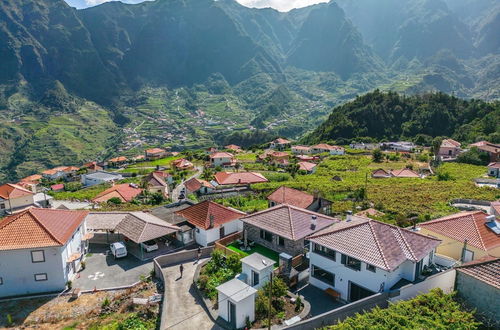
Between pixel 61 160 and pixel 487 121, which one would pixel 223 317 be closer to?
pixel 487 121

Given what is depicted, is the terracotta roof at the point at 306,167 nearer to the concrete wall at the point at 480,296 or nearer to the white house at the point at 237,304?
the concrete wall at the point at 480,296

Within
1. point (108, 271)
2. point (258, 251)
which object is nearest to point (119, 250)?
point (108, 271)

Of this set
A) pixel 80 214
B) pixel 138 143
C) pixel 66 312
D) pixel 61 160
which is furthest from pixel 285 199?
pixel 138 143

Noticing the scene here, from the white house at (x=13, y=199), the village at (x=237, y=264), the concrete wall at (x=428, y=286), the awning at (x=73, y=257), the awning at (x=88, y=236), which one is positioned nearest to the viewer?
the village at (x=237, y=264)

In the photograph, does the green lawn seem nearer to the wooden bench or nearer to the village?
the village

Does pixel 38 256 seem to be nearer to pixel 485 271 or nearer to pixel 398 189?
pixel 485 271

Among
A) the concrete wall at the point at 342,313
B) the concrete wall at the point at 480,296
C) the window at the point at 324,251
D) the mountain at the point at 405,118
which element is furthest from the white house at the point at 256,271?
the mountain at the point at 405,118
